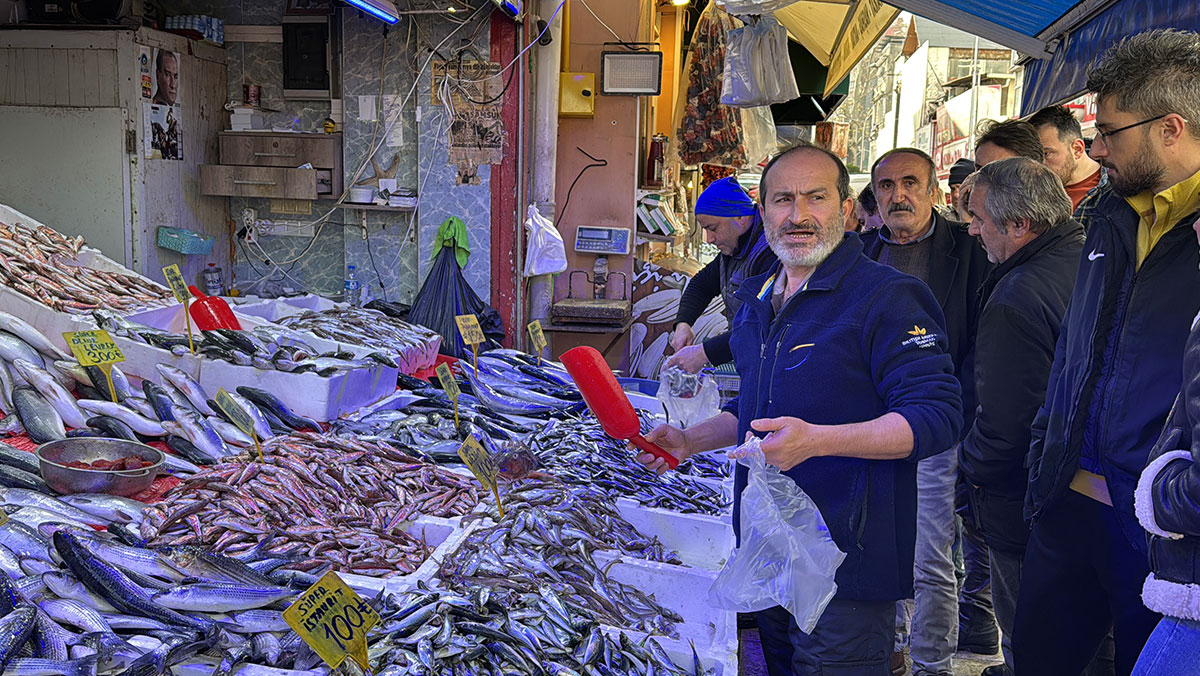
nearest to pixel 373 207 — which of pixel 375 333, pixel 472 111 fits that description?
pixel 472 111

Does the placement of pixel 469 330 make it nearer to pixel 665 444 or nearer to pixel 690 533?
pixel 690 533

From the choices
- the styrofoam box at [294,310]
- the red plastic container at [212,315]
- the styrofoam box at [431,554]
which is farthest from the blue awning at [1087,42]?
the red plastic container at [212,315]

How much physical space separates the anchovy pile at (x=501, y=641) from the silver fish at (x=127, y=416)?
6.26 feet

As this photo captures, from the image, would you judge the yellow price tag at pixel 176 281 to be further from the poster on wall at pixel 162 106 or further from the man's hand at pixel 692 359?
the poster on wall at pixel 162 106

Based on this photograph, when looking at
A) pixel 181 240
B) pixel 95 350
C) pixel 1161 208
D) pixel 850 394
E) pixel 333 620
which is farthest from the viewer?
pixel 181 240

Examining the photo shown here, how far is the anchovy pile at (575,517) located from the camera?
10.4 feet

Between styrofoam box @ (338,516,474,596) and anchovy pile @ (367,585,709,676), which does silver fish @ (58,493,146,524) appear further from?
anchovy pile @ (367,585,709,676)

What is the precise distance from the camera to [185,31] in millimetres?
8023

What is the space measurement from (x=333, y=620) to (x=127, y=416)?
2.39 meters

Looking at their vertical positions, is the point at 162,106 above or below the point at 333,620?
above

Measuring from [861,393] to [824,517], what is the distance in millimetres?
346

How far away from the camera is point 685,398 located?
462cm

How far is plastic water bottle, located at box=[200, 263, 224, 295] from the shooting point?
839 cm

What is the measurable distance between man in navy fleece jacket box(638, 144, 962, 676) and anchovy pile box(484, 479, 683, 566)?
35.9 inches
